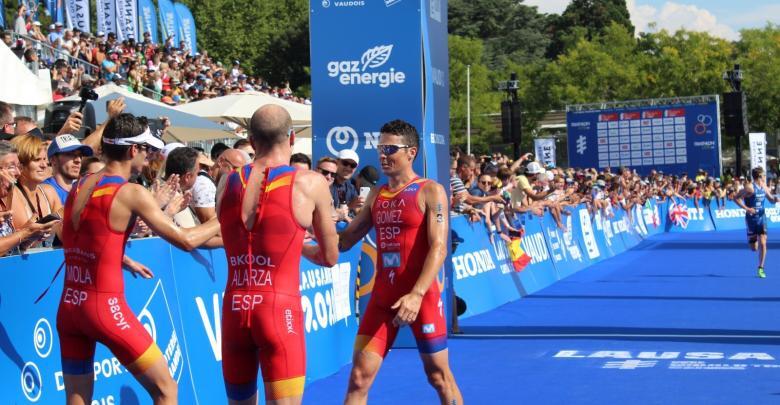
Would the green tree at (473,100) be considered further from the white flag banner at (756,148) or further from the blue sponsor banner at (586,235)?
the blue sponsor banner at (586,235)

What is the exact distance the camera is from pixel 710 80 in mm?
70312

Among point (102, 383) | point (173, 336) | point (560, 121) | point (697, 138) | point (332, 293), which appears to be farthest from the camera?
point (560, 121)

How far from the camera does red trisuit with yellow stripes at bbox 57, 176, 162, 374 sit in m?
5.88

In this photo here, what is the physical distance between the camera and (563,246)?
22734 mm

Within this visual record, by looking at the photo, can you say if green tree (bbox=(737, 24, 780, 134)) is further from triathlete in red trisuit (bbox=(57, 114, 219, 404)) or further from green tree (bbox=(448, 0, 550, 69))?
triathlete in red trisuit (bbox=(57, 114, 219, 404))

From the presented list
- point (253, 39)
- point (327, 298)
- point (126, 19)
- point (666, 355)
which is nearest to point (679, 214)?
point (126, 19)

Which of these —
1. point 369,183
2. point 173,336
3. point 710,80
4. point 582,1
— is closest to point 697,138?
point 710,80

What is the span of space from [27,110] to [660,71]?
2274 inches

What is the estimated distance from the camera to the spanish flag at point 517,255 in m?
18.2

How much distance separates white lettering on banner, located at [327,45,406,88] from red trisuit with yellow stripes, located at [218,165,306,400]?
6.44 m

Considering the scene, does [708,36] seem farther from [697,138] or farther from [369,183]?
[369,183]

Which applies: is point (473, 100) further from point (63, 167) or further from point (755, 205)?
point (63, 167)

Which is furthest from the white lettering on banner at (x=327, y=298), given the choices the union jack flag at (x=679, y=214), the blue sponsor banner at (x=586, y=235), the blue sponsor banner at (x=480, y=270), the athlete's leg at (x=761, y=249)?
the union jack flag at (x=679, y=214)

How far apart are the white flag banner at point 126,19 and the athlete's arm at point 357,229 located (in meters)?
31.8
